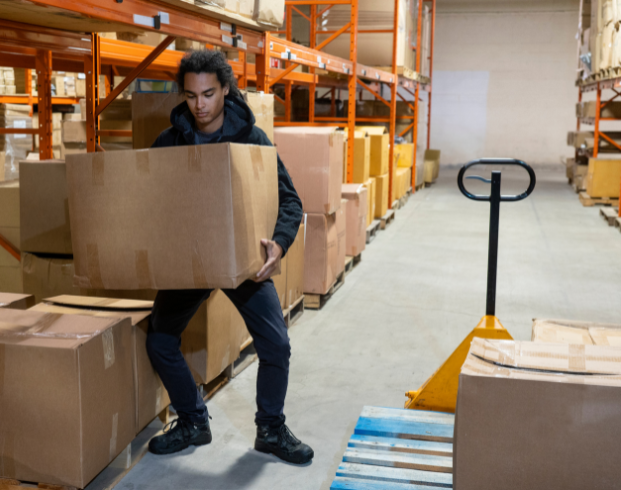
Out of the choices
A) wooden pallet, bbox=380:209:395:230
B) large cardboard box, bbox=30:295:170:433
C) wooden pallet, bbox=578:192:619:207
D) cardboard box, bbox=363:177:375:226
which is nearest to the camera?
large cardboard box, bbox=30:295:170:433

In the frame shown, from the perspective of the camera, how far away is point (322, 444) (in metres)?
2.90

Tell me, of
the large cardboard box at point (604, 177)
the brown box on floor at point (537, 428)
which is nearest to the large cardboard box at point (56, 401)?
the brown box on floor at point (537, 428)

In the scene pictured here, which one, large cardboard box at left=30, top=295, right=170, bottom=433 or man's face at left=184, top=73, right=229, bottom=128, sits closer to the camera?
man's face at left=184, top=73, right=229, bottom=128

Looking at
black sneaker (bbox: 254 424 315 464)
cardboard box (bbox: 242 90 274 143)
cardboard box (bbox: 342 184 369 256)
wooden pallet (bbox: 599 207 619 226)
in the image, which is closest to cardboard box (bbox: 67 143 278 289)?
black sneaker (bbox: 254 424 315 464)

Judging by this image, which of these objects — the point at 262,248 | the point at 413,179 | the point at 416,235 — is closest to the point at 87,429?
the point at 262,248

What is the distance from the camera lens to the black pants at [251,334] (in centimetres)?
254

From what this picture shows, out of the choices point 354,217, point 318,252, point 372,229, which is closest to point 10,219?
point 318,252

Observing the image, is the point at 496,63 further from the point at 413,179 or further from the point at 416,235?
the point at 416,235

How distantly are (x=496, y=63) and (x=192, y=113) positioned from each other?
17.0 meters

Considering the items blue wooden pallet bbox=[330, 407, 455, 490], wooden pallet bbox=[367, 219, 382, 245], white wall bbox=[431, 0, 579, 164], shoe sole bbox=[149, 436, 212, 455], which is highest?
white wall bbox=[431, 0, 579, 164]

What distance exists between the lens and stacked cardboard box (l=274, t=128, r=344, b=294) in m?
4.70

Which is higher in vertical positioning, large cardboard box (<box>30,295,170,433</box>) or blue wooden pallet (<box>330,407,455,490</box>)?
large cardboard box (<box>30,295,170,433</box>)

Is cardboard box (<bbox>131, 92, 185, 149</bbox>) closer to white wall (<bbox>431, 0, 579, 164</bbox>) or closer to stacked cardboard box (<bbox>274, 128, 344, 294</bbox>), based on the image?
stacked cardboard box (<bbox>274, 128, 344, 294</bbox>)

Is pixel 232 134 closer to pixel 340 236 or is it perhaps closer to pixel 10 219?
pixel 10 219
